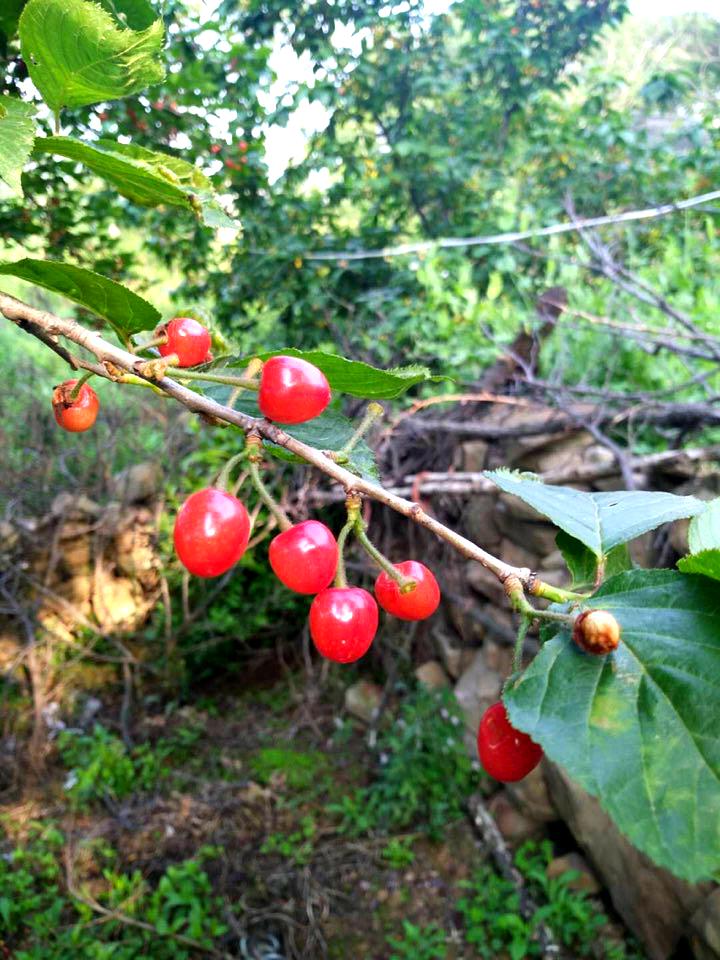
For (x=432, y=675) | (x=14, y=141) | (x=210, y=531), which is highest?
(x=14, y=141)

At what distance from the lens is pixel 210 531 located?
20.4 inches

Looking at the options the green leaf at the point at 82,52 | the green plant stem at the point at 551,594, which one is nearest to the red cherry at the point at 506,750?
the green plant stem at the point at 551,594

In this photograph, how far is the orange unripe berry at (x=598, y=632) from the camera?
42 centimetres

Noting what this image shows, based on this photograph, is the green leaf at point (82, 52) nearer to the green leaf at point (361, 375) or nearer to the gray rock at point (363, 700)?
the green leaf at point (361, 375)

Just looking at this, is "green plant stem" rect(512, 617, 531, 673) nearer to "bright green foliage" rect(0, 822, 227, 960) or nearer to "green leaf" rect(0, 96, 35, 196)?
"green leaf" rect(0, 96, 35, 196)

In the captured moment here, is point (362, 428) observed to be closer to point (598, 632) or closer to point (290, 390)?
point (290, 390)

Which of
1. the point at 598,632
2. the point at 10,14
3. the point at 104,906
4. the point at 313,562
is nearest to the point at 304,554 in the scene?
the point at 313,562

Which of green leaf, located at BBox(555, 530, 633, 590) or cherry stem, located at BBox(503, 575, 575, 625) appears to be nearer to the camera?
cherry stem, located at BBox(503, 575, 575, 625)

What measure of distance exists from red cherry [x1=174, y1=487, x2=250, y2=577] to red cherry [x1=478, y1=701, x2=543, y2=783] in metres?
0.25

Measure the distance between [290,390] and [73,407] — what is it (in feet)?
0.94

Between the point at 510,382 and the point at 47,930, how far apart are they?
10.6 feet

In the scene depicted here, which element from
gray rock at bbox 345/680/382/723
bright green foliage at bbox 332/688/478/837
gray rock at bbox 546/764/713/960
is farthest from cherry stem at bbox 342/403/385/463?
gray rock at bbox 345/680/382/723

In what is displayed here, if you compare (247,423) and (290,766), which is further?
(290,766)

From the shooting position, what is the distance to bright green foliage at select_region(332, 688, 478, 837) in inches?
126
